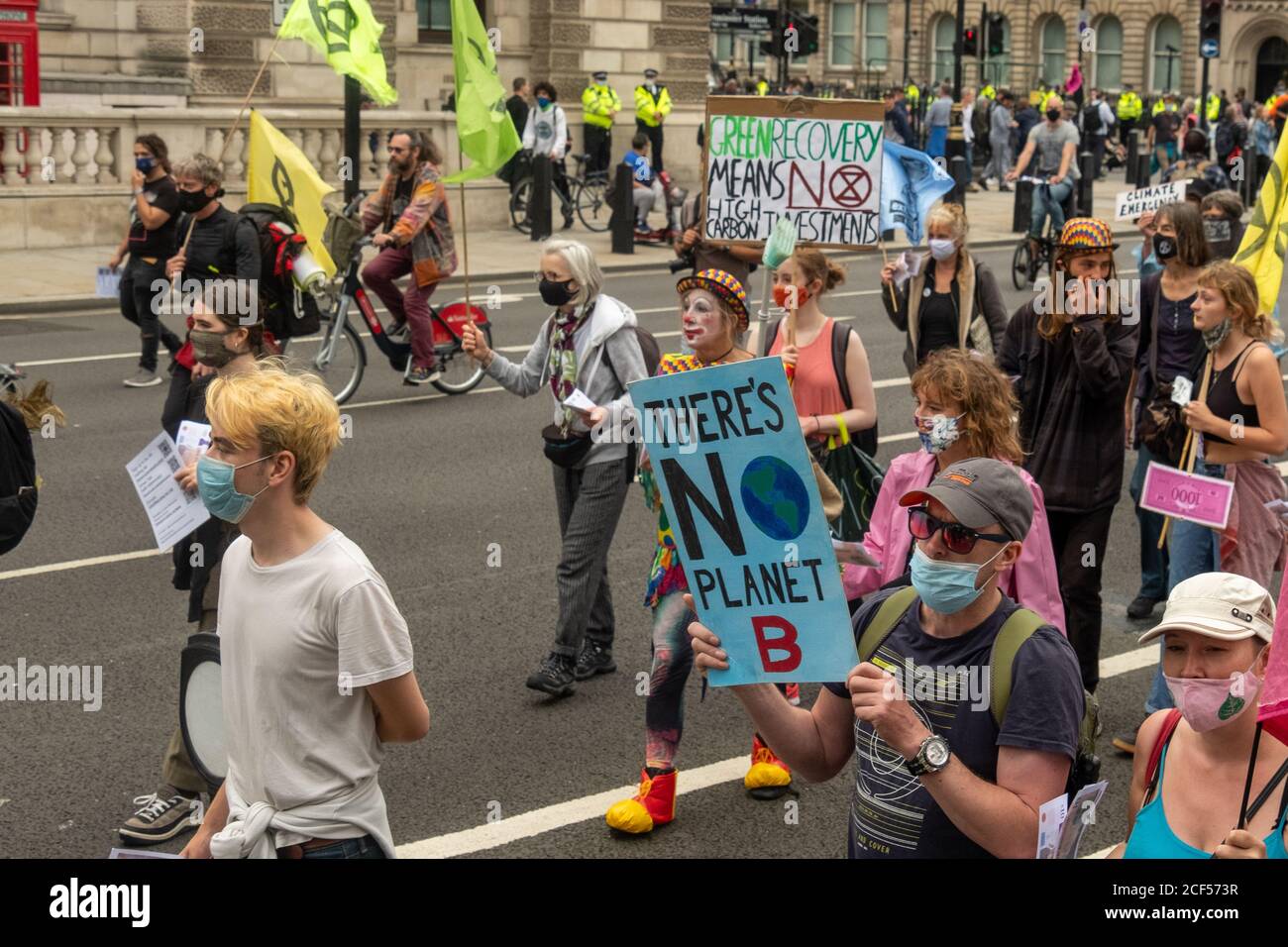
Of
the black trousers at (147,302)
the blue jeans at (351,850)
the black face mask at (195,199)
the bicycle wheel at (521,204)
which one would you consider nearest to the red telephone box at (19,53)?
the bicycle wheel at (521,204)

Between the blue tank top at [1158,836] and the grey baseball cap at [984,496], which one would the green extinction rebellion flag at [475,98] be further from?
the blue tank top at [1158,836]

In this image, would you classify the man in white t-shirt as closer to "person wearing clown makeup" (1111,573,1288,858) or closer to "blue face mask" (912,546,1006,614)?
"blue face mask" (912,546,1006,614)

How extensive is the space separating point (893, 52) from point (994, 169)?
149 ft

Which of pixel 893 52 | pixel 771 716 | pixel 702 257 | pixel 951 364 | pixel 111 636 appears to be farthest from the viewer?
pixel 893 52

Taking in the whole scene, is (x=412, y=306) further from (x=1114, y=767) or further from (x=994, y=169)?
(x=994, y=169)

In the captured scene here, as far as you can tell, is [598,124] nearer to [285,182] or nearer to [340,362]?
[340,362]

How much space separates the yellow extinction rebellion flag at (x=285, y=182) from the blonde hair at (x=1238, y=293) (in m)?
5.72

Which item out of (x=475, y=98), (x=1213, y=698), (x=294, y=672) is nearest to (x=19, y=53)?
(x=475, y=98)

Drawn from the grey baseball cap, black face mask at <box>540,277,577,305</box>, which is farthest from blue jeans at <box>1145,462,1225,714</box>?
the grey baseball cap

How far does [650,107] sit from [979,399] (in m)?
24.6

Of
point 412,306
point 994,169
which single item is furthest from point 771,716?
point 994,169

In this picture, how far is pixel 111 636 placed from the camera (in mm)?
7449

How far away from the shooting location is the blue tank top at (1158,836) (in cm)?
322

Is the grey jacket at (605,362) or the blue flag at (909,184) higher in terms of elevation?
the blue flag at (909,184)
